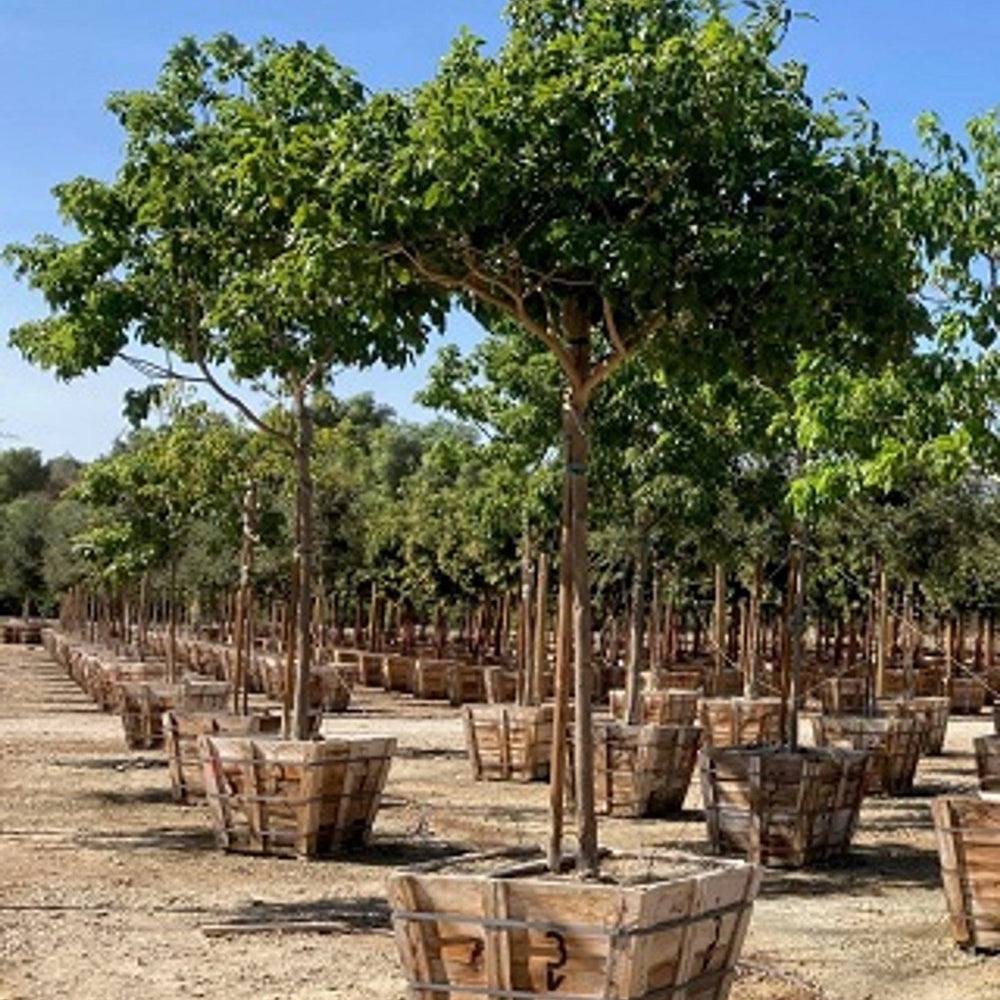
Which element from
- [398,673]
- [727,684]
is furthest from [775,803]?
[398,673]

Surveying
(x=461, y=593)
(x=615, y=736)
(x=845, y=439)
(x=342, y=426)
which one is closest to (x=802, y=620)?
(x=615, y=736)

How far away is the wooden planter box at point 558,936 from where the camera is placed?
6531mm

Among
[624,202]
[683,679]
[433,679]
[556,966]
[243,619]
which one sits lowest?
[556,966]

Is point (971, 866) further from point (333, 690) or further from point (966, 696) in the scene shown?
point (966, 696)

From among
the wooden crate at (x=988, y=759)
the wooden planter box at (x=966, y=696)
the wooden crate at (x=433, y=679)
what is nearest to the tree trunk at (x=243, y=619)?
the wooden crate at (x=988, y=759)

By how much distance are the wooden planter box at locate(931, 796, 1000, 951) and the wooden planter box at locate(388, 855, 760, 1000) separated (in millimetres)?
2862

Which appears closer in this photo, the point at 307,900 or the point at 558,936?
the point at 558,936

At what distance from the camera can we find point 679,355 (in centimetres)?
823

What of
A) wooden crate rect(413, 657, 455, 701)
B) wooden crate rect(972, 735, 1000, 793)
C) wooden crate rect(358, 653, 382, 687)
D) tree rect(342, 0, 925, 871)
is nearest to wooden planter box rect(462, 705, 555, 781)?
wooden crate rect(972, 735, 1000, 793)

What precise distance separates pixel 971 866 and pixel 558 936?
11.9ft

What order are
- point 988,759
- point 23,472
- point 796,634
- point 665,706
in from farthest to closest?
1. point 23,472
2. point 665,706
3. point 988,759
4. point 796,634

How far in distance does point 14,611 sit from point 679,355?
78.8 m

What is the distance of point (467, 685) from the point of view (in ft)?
112

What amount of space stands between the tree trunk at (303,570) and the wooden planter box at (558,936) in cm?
591
